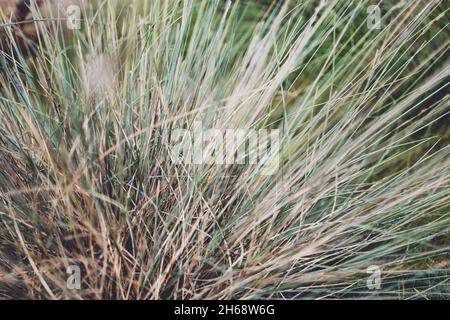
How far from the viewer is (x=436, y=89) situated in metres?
1.80

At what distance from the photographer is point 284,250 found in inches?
64.6

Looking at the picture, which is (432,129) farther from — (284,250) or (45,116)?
(45,116)

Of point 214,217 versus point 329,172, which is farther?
point 329,172

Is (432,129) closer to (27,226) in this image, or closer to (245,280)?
(245,280)

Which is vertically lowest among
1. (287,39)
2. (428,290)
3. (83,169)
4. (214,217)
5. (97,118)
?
(428,290)

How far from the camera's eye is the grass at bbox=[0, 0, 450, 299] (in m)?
1.59

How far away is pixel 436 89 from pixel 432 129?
0.10m

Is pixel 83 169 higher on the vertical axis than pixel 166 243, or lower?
higher

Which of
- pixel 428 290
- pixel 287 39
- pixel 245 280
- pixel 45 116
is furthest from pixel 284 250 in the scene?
pixel 45 116

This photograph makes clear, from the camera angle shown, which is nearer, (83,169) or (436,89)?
(83,169)

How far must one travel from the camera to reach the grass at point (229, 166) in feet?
5.23

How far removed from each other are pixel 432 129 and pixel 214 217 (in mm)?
599


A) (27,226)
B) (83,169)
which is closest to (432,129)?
(83,169)

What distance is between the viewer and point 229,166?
1666 mm
